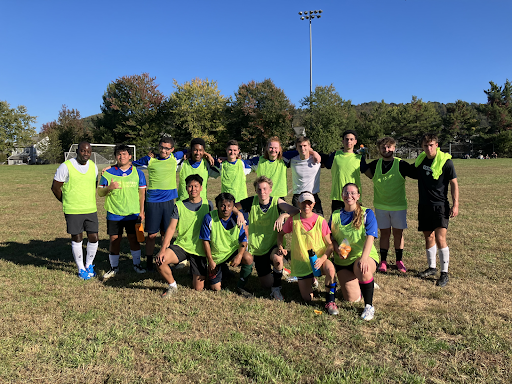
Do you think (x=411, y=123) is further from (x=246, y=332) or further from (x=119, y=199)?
(x=246, y=332)

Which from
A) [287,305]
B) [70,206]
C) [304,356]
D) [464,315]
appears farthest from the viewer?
[70,206]

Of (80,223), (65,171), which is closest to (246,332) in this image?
(80,223)

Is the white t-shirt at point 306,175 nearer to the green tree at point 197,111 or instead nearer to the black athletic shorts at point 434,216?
the black athletic shorts at point 434,216

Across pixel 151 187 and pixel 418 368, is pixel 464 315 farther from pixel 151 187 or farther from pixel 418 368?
pixel 151 187

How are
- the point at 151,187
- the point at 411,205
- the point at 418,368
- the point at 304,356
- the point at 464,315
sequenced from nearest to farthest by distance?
the point at 418,368, the point at 304,356, the point at 464,315, the point at 151,187, the point at 411,205

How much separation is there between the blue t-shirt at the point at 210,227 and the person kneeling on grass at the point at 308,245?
0.63m

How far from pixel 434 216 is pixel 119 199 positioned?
462 cm

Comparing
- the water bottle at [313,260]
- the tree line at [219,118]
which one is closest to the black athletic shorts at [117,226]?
the water bottle at [313,260]

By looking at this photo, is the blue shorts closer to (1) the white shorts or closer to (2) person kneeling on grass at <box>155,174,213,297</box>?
(2) person kneeling on grass at <box>155,174,213,297</box>

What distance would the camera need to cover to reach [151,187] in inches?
205

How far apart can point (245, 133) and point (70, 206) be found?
4167 cm

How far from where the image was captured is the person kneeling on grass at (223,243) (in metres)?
4.14

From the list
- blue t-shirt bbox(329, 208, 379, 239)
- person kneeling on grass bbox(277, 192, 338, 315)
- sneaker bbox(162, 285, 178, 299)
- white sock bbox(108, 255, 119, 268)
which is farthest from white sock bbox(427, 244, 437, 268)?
white sock bbox(108, 255, 119, 268)

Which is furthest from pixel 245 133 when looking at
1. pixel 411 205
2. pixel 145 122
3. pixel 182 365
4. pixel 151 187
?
pixel 182 365
